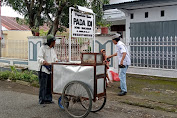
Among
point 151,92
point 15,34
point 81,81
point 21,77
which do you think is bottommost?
point 151,92

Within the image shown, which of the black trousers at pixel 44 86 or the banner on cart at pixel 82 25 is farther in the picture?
the banner on cart at pixel 82 25

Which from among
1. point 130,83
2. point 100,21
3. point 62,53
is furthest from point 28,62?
point 130,83

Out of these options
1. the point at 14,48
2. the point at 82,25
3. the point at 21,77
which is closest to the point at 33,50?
the point at 14,48

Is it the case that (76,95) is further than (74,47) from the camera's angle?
No

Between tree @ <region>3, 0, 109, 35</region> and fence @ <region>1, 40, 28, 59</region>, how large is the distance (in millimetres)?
1074

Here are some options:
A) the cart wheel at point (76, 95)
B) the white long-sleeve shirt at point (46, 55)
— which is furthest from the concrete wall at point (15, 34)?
the cart wheel at point (76, 95)

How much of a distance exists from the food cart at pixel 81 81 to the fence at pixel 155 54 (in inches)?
194

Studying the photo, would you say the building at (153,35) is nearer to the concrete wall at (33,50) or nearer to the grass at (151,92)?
the grass at (151,92)

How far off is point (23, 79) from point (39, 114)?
176 inches

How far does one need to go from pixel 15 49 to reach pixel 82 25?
618cm

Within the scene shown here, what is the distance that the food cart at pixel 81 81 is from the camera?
4957 mm

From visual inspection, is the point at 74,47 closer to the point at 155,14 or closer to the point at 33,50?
the point at 33,50

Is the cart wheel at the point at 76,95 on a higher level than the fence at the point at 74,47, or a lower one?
lower

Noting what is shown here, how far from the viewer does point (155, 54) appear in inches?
382
